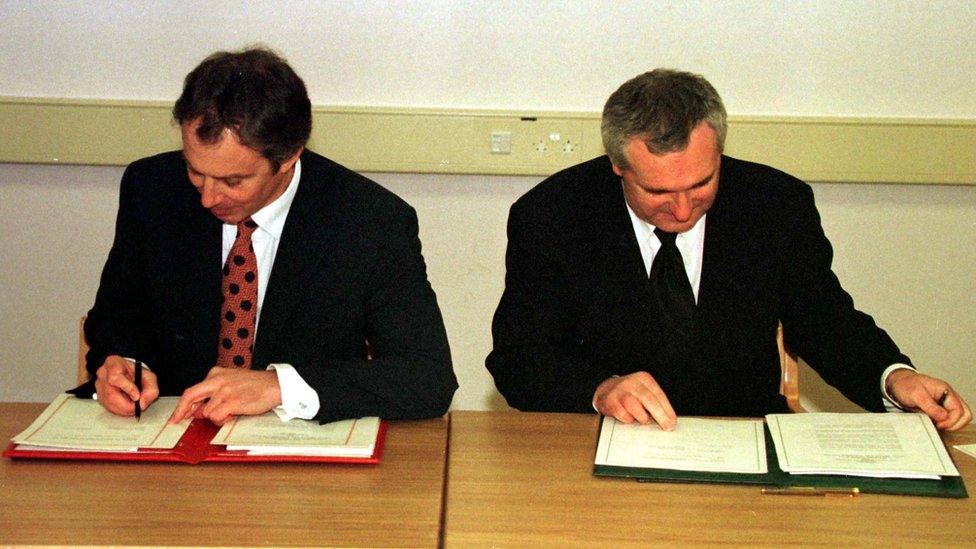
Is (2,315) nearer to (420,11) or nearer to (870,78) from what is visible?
(420,11)

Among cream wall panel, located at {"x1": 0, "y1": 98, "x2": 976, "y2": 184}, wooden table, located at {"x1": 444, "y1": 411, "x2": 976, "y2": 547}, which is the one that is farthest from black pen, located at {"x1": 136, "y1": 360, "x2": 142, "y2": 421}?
cream wall panel, located at {"x1": 0, "y1": 98, "x2": 976, "y2": 184}

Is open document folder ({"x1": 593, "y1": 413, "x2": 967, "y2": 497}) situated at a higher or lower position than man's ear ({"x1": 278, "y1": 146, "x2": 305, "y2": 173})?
lower

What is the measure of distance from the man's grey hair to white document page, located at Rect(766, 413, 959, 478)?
0.64m

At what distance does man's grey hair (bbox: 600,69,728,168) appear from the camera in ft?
8.01

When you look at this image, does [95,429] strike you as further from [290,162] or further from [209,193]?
[290,162]

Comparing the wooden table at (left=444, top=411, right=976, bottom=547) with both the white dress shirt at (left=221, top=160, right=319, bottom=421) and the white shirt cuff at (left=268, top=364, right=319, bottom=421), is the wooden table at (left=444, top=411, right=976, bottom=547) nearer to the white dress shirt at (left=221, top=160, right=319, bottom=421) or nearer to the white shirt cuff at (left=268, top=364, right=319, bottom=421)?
the white shirt cuff at (left=268, top=364, right=319, bottom=421)

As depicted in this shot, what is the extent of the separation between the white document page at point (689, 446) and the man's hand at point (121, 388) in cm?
93

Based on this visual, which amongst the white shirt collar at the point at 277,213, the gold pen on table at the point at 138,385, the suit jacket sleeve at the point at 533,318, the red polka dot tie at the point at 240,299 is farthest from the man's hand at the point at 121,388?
the suit jacket sleeve at the point at 533,318

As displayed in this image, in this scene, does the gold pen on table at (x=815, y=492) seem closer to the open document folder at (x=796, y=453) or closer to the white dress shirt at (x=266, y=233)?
the open document folder at (x=796, y=453)

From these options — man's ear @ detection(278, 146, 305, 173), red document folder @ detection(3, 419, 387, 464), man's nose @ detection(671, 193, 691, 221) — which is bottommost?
red document folder @ detection(3, 419, 387, 464)

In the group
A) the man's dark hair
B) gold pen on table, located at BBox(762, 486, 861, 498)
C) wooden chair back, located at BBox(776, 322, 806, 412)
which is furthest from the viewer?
wooden chair back, located at BBox(776, 322, 806, 412)

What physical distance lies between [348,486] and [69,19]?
2.32 m

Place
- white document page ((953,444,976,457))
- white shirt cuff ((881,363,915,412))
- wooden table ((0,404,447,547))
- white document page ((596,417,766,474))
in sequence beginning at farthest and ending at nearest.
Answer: white shirt cuff ((881,363,915,412)) < white document page ((953,444,976,457)) < white document page ((596,417,766,474)) < wooden table ((0,404,447,547))

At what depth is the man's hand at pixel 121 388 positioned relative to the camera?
229cm
